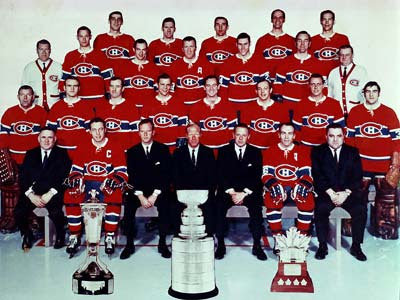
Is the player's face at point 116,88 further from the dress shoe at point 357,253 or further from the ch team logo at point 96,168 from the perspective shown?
the dress shoe at point 357,253

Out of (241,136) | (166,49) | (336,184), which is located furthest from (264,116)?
(166,49)

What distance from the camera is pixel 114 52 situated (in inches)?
133

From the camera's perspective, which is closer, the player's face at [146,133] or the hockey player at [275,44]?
the hockey player at [275,44]

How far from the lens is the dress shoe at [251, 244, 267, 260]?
3.24m

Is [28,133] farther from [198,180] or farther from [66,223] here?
[198,180]

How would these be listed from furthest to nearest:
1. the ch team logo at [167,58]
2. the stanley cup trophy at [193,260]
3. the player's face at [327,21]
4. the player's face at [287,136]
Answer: the ch team logo at [167,58] → the player's face at [287,136] → the player's face at [327,21] → the stanley cup trophy at [193,260]

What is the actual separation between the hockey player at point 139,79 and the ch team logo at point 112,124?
0.14 metres

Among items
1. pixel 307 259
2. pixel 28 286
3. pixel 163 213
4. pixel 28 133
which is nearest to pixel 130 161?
pixel 163 213

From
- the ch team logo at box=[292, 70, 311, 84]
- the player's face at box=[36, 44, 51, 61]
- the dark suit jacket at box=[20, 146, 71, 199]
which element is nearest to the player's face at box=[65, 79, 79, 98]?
the player's face at box=[36, 44, 51, 61]

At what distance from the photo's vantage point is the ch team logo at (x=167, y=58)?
339 cm

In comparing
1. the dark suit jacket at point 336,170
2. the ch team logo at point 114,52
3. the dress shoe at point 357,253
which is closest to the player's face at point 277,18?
the dark suit jacket at point 336,170

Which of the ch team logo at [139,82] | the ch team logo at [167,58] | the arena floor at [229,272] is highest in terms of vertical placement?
the ch team logo at [167,58]

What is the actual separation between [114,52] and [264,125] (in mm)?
826

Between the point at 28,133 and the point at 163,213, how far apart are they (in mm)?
767
